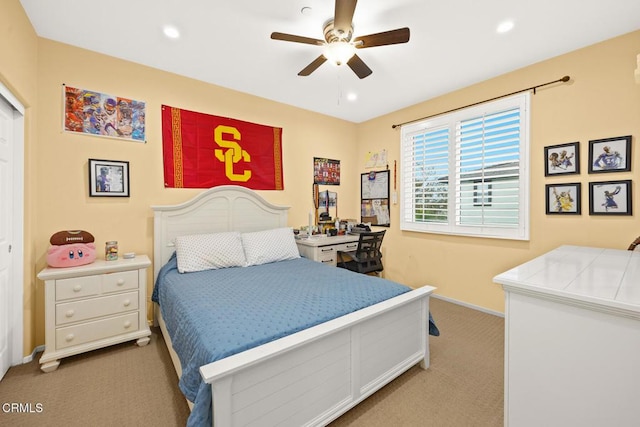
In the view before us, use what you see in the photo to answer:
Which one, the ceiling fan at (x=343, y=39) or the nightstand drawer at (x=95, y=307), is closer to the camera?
the ceiling fan at (x=343, y=39)

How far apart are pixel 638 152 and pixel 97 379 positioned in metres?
4.51

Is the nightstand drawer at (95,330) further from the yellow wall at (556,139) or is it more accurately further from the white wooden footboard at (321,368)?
the yellow wall at (556,139)

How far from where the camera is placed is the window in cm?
282

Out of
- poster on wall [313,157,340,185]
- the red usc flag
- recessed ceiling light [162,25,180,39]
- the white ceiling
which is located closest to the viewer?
the white ceiling

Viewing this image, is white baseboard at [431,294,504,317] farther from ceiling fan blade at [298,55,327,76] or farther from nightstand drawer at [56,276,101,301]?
nightstand drawer at [56,276,101,301]

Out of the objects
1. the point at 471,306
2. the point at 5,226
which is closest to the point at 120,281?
the point at 5,226

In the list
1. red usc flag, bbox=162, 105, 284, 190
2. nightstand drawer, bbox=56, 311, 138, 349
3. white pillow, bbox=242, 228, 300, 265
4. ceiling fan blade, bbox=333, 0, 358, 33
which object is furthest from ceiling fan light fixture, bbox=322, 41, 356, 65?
nightstand drawer, bbox=56, 311, 138, 349

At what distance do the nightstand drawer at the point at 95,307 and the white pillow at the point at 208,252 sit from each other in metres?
0.46

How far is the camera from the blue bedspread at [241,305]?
4.12ft

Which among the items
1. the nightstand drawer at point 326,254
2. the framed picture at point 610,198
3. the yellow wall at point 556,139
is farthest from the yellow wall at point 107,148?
the framed picture at point 610,198

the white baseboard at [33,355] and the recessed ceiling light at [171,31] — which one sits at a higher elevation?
the recessed ceiling light at [171,31]

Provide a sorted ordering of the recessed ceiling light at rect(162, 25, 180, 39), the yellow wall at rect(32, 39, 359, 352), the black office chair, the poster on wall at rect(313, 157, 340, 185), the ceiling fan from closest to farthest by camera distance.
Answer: the ceiling fan → the recessed ceiling light at rect(162, 25, 180, 39) → the yellow wall at rect(32, 39, 359, 352) → the black office chair → the poster on wall at rect(313, 157, 340, 185)

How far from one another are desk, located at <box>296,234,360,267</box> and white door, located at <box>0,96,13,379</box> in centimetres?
251

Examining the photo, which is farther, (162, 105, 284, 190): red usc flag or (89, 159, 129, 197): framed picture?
(162, 105, 284, 190): red usc flag
